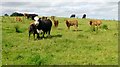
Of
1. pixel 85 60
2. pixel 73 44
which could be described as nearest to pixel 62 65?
pixel 85 60

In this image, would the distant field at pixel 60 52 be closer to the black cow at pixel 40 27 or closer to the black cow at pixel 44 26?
the black cow at pixel 40 27

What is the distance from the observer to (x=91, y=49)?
60.6 ft

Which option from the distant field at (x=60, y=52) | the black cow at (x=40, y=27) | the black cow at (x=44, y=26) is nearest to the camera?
the distant field at (x=60, y=52)

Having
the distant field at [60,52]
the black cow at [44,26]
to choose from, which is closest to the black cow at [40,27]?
the black cow at [44,26]

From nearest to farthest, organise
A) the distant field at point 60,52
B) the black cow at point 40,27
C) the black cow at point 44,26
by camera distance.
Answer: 1. the distant field at point 60,52
2. the black cow at point 40,27
3. the black cow at point 44,26

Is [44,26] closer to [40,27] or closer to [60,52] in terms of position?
[40,27]

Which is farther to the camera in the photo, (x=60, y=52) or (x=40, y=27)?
(x=40, y=27)

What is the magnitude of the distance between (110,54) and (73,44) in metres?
3.99

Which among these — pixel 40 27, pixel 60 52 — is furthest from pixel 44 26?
pixel 60 52

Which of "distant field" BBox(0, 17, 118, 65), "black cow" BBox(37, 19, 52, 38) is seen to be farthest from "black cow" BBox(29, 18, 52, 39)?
"distant field" BBox(0, 17, 118, 65)

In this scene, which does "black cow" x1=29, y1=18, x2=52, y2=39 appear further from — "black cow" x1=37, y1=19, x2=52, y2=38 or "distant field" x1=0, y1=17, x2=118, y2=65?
"distant field" x1=0, y1=17, x2=118, y2=65

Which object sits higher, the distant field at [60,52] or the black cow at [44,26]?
the black cow at [44,26]

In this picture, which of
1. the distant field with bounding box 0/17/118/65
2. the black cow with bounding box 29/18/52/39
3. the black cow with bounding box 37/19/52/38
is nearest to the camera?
the distant field with bounding box 0/17/118/65

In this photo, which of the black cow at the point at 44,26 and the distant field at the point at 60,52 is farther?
the black cow at the point at 44,26
